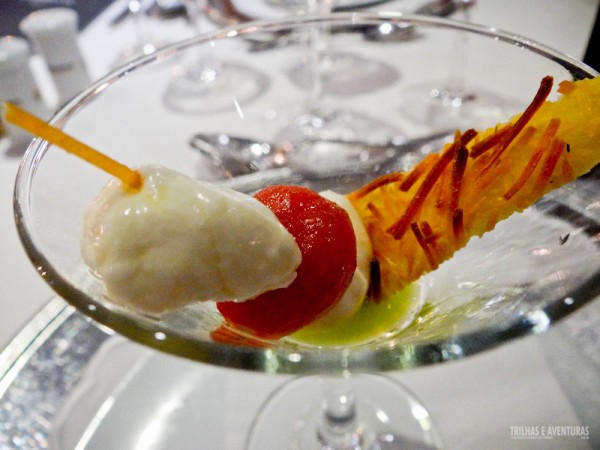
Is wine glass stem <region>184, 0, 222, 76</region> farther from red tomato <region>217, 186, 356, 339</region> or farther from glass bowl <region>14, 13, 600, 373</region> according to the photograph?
red tomato <region>217, 186, 356, 339</region>

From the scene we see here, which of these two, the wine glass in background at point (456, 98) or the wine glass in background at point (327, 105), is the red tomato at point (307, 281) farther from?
the wine glass in background at point (456, 98)

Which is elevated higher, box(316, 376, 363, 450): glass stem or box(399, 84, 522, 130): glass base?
box(399, 84, 522, 130): glass base

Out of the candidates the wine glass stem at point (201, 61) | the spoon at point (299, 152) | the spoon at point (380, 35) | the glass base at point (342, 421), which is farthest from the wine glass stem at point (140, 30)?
the glass base at point (342, 421)

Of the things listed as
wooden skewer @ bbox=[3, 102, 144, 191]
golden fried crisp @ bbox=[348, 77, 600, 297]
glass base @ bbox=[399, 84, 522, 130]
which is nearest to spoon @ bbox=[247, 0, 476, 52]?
glass base @ bbox=[399, 84, 522, 130]

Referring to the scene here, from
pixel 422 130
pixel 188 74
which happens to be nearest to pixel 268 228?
pixel 422 130

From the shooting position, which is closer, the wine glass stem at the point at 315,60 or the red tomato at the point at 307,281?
the red tomato at the point at 307,281

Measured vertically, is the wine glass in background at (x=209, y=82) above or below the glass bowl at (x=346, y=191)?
below
